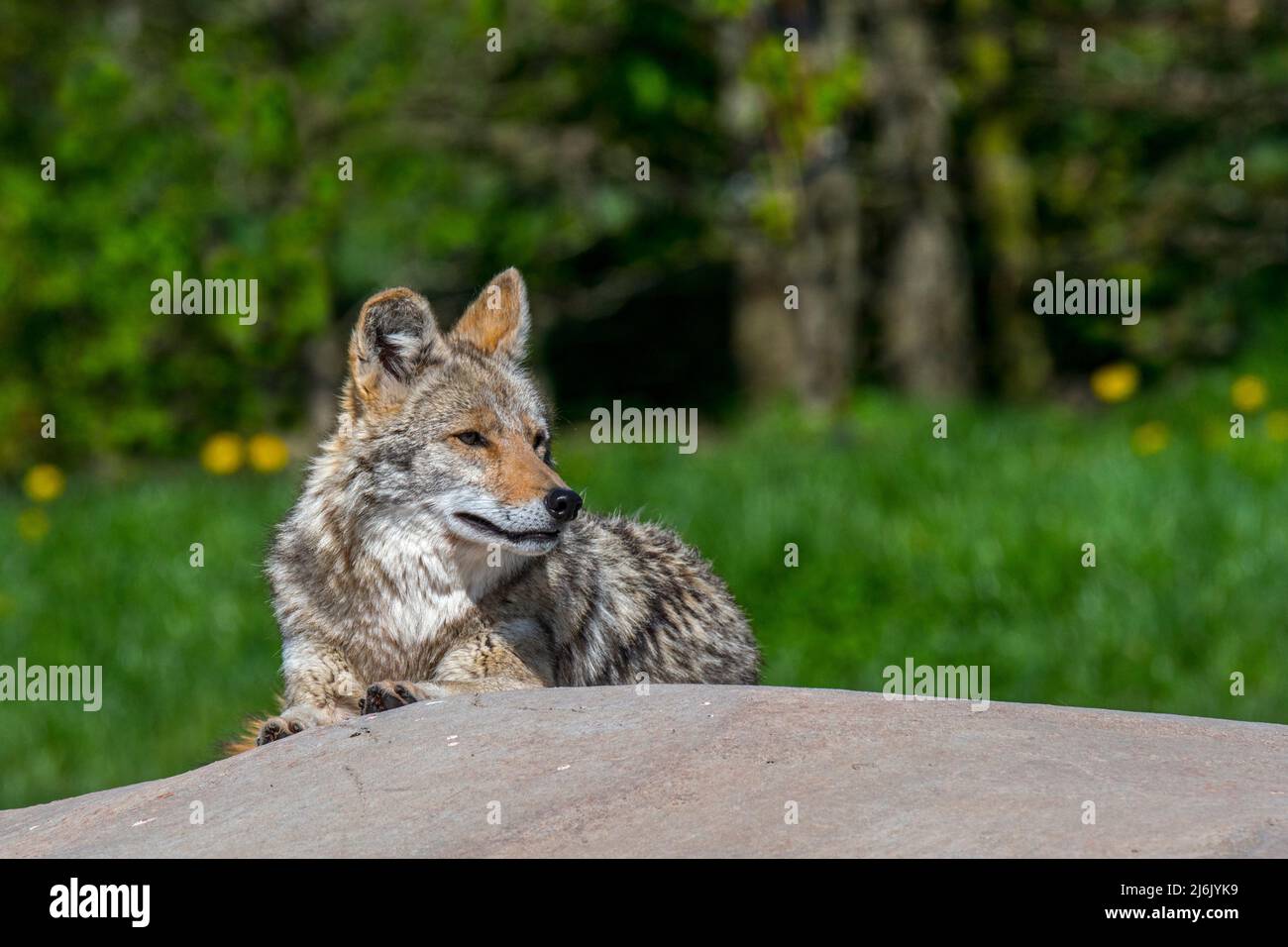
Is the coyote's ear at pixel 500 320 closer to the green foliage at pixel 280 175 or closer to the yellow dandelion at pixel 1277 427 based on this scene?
the yellow dandelion at pixel 1277 427

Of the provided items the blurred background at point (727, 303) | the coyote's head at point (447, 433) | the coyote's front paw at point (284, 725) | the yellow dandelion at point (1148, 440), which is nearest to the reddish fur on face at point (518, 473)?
the coyote's head at point (447, 433)

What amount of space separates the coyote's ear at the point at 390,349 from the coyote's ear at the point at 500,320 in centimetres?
42

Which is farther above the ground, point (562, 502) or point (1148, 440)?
point (1148, 440)

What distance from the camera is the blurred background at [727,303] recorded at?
11445mm

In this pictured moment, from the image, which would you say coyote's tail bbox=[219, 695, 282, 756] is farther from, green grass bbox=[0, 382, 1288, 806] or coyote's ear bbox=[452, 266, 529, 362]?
green grass bbox=[0, 382, 1288, 806]

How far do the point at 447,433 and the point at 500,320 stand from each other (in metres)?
0.84

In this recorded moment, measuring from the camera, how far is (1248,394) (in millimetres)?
13516

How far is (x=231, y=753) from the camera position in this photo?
646 cm

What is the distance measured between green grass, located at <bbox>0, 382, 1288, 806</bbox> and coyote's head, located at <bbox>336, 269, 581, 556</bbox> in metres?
4.68

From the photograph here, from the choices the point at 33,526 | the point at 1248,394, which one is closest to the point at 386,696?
the point at 33,526

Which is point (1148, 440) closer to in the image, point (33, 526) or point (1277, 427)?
point (1277, 427)

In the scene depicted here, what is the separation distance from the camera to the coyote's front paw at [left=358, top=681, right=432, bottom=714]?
5828 millimetres

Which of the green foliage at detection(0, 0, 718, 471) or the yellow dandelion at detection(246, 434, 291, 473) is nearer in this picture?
the yellow dandelion at detection(246, 434, 291, 473)

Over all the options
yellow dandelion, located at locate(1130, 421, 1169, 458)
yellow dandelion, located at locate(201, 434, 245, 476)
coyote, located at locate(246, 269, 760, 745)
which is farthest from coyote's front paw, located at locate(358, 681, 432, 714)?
yellow dandelion, located at locate(201, 434, 245, 476)
